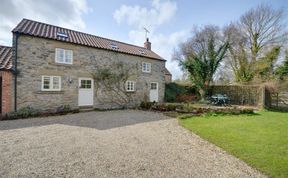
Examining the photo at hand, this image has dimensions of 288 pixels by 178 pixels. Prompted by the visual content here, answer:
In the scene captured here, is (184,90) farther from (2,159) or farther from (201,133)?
(2,159)

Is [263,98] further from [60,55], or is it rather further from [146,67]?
[60,55]

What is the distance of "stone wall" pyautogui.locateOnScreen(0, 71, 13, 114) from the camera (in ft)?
34.3

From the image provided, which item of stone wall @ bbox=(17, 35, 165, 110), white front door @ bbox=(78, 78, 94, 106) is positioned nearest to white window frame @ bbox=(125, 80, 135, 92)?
stone wall @ bbox=(17, 35, 165, 110)

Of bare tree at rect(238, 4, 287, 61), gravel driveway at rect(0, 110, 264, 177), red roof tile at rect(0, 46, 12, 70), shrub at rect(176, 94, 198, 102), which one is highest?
bare tree at rect(238, 4, 287, 61)

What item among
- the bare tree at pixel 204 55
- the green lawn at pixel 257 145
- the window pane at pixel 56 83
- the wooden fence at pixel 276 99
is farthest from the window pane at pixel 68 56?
the wooden fence at pixel 276 99

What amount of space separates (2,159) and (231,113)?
13103 mm

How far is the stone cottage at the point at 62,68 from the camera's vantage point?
11.2m

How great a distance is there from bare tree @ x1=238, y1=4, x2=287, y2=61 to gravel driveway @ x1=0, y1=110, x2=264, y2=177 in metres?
23.4

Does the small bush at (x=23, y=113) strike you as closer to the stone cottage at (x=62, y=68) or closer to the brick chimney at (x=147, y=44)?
the stone cottage at (x=62, y=68)

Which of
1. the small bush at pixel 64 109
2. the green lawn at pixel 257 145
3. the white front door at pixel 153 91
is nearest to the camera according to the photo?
the green lawn at pixel 257 145

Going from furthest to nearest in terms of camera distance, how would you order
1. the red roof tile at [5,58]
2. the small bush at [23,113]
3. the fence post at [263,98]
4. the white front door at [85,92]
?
the fence post at [263,98] < the white front door at [85,92] < the red roof tile at [5,58] < the small bush at [23,113]

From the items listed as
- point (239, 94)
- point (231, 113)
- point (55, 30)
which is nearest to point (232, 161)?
point (231, 113)

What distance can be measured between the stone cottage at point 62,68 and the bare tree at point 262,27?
17.4 m

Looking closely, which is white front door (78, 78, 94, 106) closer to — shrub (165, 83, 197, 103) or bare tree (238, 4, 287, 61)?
shrub (165, 83, 197, 103)
